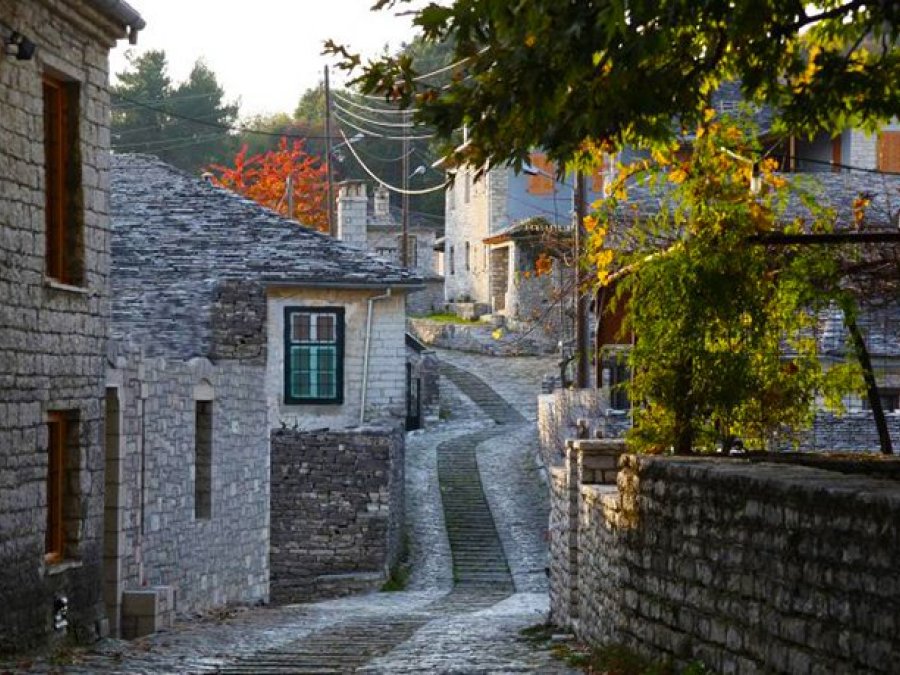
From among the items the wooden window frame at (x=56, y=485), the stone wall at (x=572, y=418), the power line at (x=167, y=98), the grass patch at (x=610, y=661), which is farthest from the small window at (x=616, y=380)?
the power line at (x=167, y=98)

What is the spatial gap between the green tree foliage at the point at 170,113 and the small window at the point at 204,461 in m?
57.7

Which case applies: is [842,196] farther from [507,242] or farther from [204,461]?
[507,242]

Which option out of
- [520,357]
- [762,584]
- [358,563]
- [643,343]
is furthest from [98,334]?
[520,357]

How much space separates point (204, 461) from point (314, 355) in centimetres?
1320

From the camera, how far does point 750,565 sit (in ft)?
38.4

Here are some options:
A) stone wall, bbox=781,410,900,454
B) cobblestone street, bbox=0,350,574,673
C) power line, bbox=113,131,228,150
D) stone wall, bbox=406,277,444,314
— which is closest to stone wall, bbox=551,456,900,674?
cobblestone street, bbox=0,350,574,673

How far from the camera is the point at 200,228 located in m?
37.2

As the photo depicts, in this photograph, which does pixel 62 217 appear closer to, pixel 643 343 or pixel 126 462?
pixel 126 462

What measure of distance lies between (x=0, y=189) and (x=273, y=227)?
22.3 meters

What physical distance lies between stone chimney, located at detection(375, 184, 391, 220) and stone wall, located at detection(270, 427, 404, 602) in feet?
150

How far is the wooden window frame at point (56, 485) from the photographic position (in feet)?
56.7

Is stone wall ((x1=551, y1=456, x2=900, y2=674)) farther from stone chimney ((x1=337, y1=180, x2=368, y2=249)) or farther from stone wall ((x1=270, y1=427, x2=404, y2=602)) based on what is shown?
stone chimney ((x1=337, y1=180, x2=368, y2=249))

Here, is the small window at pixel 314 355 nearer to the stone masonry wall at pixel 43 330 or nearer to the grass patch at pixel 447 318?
the stone masonry wall at pixel 43 330

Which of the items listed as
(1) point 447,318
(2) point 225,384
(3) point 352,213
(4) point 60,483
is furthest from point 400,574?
(1) point 447,318
